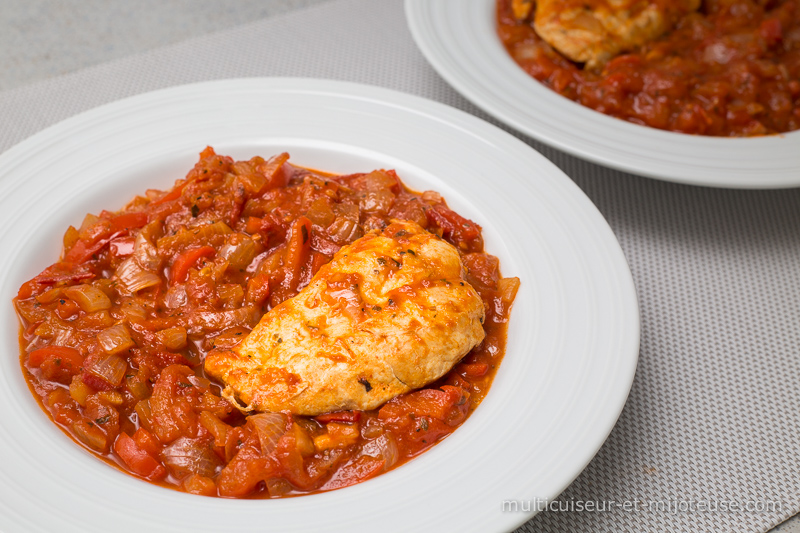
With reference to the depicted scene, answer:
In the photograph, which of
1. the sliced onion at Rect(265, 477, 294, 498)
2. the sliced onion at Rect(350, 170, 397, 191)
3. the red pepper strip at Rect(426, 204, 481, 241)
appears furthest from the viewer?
the sliced onion at Rect(350, 170, 397, 191)

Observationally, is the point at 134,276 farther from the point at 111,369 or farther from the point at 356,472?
the point at 356,472

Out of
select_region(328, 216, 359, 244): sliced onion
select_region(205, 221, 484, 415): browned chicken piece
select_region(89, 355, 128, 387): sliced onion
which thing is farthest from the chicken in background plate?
select_region(89, 355, 128, 387): sliced onion

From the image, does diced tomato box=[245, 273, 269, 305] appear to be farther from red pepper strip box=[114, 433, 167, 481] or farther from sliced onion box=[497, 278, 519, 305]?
sliced onion box=[497, 278, 519, 305]

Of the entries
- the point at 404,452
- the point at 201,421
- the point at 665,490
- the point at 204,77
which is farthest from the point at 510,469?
the point at 204,77

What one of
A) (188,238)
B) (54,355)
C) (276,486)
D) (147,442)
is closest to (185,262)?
(188,238)

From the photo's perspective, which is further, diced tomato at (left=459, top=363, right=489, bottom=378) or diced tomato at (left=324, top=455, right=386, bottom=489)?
diced tomato at (left=459, top=363, right=489, bottom=378)
